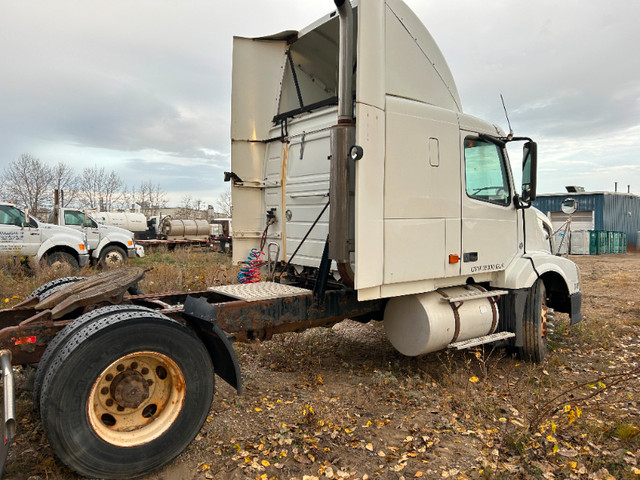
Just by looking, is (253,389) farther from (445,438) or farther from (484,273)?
(484,273)

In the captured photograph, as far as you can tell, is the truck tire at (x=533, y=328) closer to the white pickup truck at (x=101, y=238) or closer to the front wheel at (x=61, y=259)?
the front wheel at (x=61, y=259)

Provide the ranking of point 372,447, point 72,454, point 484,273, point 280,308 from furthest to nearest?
point 484,273
point 280,308
point 372,447
point 72,454

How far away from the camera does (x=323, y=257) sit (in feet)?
15.0

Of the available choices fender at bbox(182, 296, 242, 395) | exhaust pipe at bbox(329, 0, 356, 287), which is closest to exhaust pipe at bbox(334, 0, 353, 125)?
exhaust pipe at bbox(329, 0, 356, 287)

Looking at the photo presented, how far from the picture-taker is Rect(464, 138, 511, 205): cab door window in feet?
17.0

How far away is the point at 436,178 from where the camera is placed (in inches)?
186

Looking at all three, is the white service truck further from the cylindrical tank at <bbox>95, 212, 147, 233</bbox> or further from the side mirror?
the cylindrical tank at <bbox>95, 212, 147, 233</bbox>

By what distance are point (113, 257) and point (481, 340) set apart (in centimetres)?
1403

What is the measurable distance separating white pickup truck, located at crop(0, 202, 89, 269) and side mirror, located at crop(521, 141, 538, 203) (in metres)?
11.6

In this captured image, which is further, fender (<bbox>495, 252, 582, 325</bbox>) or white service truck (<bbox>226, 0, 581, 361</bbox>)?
fender (<bbox>495, 252, 582, 325</bbox>)

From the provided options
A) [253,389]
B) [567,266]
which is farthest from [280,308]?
[567,266]

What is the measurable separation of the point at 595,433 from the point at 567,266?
2968 millimetres

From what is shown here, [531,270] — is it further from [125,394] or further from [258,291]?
[125,394]

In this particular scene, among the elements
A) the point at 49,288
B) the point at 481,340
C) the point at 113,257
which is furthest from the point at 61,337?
the point at 113,257
